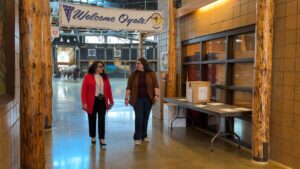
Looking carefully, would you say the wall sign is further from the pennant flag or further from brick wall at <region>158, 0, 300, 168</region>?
brick wall at <region>158, 0, 300, 168</region>

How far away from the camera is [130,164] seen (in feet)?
14.5

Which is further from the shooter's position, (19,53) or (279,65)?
(279,65)

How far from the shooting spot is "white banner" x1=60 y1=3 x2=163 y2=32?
6.21m

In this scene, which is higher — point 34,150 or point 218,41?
point 218,41

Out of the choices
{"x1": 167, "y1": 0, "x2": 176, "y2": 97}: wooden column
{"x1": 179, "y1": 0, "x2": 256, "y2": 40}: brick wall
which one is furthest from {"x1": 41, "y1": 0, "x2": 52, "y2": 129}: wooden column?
{"x1": 179, "y1": 0, "x2": 256, "y2": 40}: brick wall

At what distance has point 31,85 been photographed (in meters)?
3.21

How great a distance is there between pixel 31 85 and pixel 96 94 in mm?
2084

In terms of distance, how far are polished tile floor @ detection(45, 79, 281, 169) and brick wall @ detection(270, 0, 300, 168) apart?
314 millimetres

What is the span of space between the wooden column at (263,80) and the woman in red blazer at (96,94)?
2.40 meters

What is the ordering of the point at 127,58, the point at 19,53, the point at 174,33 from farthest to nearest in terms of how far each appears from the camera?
the point at 127,58
the point at 174,33
the point at 19,53

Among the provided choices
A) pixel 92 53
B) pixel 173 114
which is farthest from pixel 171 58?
pixel 92 53

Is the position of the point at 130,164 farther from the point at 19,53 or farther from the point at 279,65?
the point at 279,65

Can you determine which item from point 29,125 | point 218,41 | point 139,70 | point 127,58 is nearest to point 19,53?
point 29,125

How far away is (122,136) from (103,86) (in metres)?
1.38
